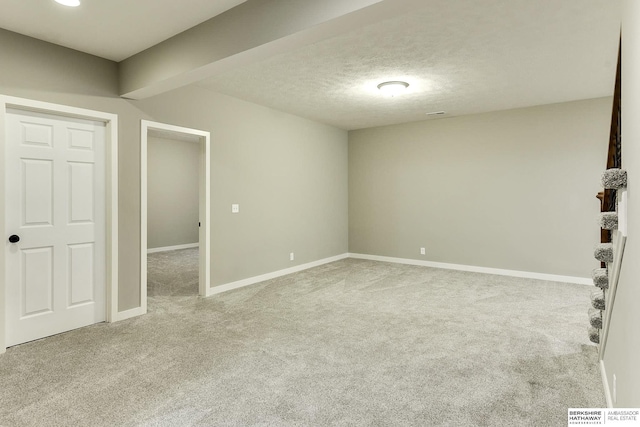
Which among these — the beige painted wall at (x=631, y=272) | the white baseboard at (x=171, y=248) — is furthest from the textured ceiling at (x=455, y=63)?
the white baseboard at (x=171, y=248)

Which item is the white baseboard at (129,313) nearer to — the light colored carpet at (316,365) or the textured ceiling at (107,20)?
the light colored carpet at (316,365)

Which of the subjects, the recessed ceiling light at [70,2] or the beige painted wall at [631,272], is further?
the recessed ceiling light at [70,2]

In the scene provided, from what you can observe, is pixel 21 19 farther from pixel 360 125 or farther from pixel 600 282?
pixel 360 125

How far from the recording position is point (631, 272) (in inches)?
59.8

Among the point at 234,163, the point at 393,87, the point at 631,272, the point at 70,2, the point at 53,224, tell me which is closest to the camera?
the point at 631,272

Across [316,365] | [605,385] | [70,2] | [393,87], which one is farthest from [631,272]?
[70,2]

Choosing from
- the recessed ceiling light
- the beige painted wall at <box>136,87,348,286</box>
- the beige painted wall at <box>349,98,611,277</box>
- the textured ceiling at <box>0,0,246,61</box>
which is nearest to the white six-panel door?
the textured ceiling at <box>0,0,246,61</box>

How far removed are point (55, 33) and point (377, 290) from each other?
432 cm

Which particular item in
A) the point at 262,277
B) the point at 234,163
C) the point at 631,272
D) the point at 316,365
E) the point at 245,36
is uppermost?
the point at 245,36

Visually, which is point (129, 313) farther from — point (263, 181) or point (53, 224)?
point (263, 181)

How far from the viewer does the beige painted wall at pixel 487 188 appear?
16.8 feet

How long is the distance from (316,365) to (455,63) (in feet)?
10.4

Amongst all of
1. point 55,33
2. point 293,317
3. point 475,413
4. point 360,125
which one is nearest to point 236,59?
point 55,33

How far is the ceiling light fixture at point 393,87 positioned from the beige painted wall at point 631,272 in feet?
8.40
